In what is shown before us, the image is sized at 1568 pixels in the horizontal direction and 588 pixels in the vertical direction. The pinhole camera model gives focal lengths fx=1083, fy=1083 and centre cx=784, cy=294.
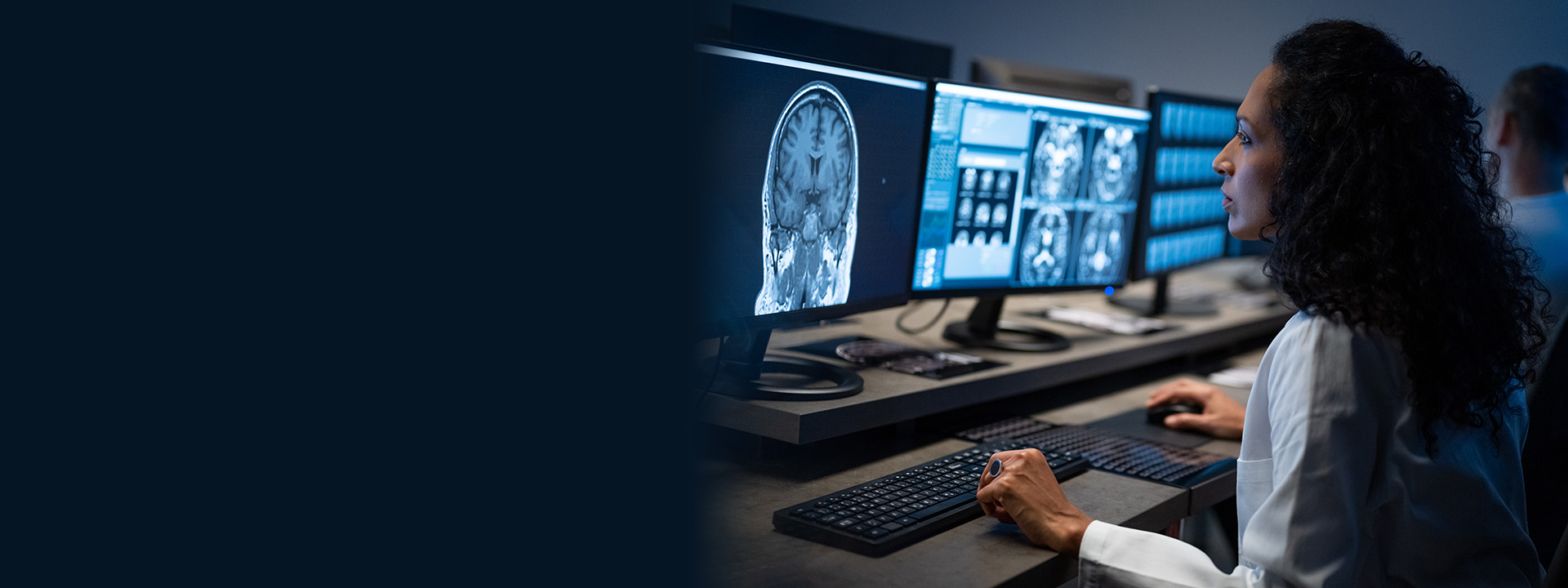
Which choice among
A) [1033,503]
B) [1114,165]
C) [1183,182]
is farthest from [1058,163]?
[1033,503]

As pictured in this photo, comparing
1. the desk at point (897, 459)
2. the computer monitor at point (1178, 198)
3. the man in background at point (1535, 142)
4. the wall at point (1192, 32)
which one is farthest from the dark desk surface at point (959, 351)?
the wall at point (1192, 32)

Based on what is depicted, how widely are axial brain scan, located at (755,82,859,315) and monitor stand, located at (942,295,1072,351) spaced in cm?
44

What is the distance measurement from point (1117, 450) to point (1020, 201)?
467 mm

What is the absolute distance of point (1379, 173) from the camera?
1050mm

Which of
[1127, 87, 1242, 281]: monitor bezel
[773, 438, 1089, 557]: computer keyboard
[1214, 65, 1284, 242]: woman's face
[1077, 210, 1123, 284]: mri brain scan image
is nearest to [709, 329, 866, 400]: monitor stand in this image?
[773, 438, 1089, 557]: computer keyboard

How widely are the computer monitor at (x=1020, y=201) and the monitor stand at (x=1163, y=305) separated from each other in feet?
1.09

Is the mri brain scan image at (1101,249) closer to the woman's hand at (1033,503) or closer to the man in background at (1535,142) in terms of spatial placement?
the woman's hand at (1033,503)

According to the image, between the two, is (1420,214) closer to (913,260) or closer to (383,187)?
(913,260)

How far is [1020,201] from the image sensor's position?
1.83m

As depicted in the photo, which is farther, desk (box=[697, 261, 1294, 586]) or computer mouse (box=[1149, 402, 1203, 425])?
computer mouse (box=[1149, 402, 1203, 425])

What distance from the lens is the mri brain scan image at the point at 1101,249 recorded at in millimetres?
2014

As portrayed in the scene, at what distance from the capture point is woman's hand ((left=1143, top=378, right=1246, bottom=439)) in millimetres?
1746

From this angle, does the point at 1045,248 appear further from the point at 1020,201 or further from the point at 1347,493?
the point at 1347,493

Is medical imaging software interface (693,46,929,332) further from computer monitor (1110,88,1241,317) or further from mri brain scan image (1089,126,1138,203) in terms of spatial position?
computer monitor (1110,88,1241,317)
